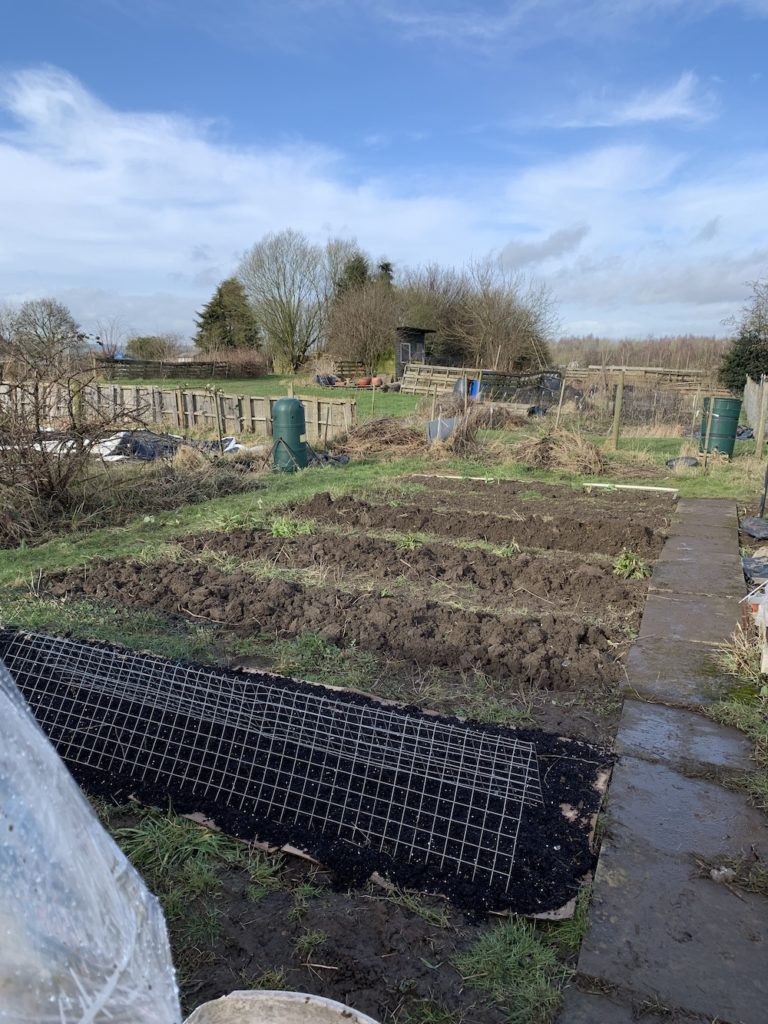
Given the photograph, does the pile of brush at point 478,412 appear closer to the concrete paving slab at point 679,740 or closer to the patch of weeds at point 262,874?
the concrete paving slab at point 679,740

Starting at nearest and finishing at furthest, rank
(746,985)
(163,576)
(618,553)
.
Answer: (746,985) < (163,576) < (618,553)

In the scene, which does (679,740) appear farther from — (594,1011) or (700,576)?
(700,576)

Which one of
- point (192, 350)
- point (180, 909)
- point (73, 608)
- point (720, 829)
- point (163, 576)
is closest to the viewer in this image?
point (180, 909)

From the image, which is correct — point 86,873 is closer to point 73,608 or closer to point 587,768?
point 587,768

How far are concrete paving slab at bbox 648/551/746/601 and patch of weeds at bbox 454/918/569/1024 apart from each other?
12.1 feet

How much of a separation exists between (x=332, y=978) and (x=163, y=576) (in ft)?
14.0

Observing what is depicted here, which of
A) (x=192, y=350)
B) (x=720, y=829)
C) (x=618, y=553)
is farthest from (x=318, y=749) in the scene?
(x=192, y=350)

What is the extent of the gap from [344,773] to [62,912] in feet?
6.25

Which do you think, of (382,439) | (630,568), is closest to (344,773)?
(630,568)

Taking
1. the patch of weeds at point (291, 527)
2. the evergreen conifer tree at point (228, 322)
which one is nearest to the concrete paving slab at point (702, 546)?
the patch of weeds at point (291, 527)

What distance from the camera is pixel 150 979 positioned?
1154 mm

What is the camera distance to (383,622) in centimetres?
462

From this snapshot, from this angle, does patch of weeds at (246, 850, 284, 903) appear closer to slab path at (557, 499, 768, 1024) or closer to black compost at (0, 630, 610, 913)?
black compost at (0, 630, 610, 913)

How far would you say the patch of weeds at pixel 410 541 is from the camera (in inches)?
258
